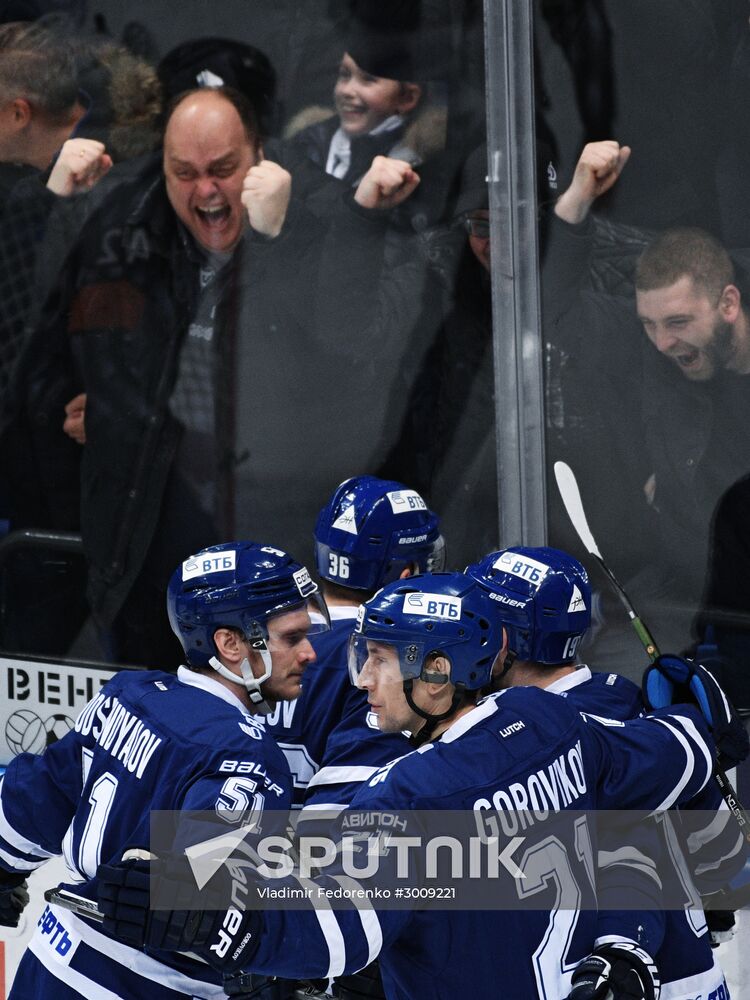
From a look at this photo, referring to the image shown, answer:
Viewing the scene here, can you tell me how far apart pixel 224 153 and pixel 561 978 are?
2597 millimetres

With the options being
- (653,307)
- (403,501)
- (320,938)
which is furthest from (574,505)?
(320,938)

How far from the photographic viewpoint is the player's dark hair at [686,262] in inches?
138

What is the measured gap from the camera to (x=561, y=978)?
2209 mm

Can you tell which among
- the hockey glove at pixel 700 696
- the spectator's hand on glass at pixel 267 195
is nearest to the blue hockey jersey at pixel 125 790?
the hockey glove at pixel 700 696

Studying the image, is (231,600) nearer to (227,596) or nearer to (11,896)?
(227,596)

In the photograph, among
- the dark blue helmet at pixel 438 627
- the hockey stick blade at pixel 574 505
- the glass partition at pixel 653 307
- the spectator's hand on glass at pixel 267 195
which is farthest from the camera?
the spectator's hand on glass at pixel 267 195

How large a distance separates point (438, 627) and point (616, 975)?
0.65 m

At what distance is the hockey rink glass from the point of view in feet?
6.94

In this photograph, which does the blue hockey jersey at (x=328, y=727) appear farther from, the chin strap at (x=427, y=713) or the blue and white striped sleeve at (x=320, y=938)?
the blue and white striped sleeve at (x=320, y=938)

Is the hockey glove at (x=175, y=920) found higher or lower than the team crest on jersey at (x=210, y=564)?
lower

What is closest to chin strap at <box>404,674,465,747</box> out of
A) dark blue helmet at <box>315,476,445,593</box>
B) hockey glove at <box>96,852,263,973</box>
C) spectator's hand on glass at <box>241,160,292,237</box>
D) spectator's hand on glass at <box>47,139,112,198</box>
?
hockey glove at <box>96,852,263,973</box>

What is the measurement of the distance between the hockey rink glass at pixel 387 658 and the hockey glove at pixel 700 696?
28.4 inches

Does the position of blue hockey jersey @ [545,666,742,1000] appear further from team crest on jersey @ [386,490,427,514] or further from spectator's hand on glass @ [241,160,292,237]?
spectator's hand on glass @ [241,160,292,237]

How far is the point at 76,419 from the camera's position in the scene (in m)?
4.23
